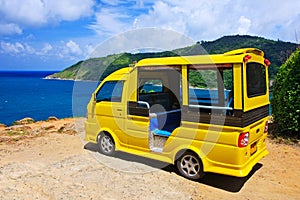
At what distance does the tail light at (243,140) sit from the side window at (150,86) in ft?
8.85

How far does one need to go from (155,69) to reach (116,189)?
103 inches

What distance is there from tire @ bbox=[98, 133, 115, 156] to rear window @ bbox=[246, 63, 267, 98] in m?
3.63

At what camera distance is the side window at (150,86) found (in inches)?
262

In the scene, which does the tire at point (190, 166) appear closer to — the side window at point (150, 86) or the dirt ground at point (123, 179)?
the dirt ground at point (123, 179)

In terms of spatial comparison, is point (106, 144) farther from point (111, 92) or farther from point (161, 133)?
point (161, 133)

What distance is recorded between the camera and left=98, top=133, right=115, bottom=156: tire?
695 cm

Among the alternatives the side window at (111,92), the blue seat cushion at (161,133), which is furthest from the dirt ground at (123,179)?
the side window at (111,92)

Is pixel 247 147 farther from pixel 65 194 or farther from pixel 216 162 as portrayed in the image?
pixel 65 194

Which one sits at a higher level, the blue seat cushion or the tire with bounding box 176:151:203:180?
the blue seat cushion

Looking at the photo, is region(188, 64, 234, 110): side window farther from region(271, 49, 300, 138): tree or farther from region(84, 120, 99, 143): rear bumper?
region(271, 49, 300, 138): tree

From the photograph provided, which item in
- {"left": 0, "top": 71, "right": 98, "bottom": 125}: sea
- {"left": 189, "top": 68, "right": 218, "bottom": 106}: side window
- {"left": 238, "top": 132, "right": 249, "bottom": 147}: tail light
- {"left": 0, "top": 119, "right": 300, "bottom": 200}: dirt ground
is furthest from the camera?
{"left": 0, "top": 71, "right": 98, "bottom": 125}: sea

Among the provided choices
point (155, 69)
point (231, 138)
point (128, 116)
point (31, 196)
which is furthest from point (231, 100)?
point (31, 196)

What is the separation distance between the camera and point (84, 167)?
6176mm

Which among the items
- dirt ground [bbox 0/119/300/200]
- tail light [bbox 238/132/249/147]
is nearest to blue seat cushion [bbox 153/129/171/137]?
dirt ground [bbox 0/119/300/200]
